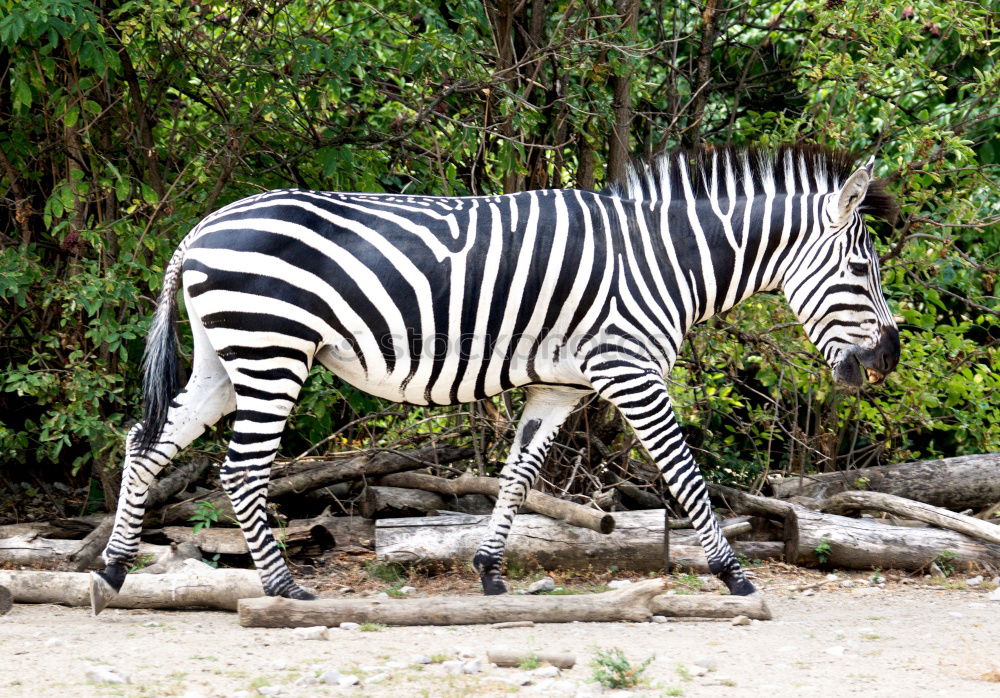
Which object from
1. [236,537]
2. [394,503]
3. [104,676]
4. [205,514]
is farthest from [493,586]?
[104,676]

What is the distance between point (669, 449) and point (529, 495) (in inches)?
49.4

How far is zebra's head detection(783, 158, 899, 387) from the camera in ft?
20.1

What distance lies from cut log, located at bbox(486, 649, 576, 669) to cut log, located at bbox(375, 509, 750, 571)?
2290 millimetres

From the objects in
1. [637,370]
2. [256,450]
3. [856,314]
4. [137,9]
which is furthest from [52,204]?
[856,314]

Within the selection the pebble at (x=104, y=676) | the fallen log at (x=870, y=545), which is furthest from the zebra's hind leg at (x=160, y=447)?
the fallen log at (x=870, y=545)

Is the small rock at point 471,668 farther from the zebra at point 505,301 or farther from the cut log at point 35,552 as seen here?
the cut log at point 35,552

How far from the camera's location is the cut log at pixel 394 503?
745cm

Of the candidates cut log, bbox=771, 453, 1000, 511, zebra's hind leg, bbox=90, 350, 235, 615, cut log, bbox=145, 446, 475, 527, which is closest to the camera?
zebra's hind leg, bbox=90, 350, 235, 615

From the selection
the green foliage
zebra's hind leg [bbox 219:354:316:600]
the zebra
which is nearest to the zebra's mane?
the zebra

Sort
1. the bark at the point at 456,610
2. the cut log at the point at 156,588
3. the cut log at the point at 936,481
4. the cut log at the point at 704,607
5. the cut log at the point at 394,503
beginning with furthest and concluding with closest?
1. the cut log at the point at 936,481
2. the cut log at the point at 394,503
3. the cut log at the point at 156,588
4. the cut log at the point at 704,607
5. the bark at the point at 456,610

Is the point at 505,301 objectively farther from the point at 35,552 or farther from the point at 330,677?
the point at 35,552

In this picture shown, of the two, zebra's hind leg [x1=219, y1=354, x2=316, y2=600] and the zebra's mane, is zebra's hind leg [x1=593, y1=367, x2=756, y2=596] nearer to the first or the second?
the zebra's mane

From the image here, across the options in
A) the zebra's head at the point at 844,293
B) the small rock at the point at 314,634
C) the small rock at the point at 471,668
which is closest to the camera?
the small rock at the point at 471,668

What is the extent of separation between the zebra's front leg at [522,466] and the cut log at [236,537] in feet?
4.56
